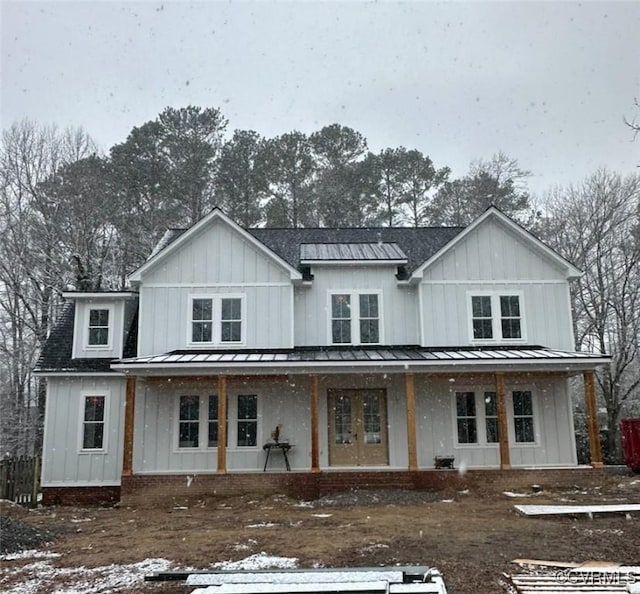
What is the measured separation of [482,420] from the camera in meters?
16.8

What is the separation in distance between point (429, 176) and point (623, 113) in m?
22.1

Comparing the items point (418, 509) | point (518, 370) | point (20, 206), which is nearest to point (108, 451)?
point (418, 509)

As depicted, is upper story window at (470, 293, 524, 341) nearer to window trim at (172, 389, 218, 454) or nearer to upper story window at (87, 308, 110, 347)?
window trim at (172, 389, 218, 454)

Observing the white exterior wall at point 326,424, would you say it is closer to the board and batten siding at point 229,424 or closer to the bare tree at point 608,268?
the board and batten siding at point 229,424

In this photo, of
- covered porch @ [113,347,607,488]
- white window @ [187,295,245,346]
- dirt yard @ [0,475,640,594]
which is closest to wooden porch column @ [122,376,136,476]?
covered porch @ [113,347,607,488]

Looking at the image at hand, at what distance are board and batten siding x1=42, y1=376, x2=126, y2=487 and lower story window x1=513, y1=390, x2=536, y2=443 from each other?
10.4 m

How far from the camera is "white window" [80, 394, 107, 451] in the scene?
54.6 ft

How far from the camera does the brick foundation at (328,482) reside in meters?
14.6

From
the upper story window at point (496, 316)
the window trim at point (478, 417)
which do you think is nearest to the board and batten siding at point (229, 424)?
the window trim at point (478, 417)

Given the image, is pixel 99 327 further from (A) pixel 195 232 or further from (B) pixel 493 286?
(B) pixel 493 286

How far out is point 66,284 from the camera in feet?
83.4

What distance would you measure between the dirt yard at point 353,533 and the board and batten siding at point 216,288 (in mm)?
4503

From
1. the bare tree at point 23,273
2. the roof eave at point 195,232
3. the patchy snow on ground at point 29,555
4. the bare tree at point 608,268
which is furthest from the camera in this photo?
the bare tree at point 23,273

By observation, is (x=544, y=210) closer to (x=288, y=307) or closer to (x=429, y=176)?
(x=429, y=176)
